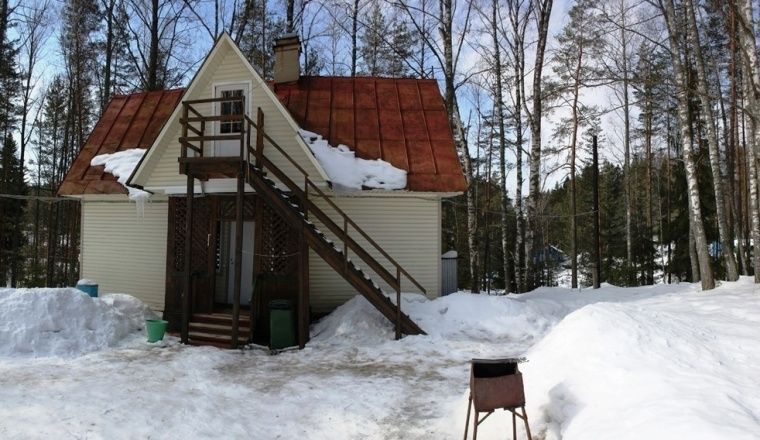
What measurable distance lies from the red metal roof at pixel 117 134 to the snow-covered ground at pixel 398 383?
4892 millimetres

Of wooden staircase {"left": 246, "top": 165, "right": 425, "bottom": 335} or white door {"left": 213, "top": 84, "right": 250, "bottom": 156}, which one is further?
white door {"left": 213, "top": 84, "right": 250, "bottom": 156}

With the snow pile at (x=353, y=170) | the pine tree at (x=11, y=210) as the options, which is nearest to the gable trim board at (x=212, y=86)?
the snow pile at (x=353, y=170)

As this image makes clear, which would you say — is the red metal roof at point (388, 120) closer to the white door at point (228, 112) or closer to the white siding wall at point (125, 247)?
the white door at point (228, 112)

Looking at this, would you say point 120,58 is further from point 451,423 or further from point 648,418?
point 648,418

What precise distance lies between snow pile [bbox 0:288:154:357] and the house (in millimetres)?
1466

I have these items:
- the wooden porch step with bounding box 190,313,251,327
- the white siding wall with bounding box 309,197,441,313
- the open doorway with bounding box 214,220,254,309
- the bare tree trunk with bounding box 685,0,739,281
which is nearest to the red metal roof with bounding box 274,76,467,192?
the white siding wall with bounding box 309,197,441,313

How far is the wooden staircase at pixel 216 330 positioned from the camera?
392 inches

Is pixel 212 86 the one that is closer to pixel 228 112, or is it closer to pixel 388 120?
pixel 228 112

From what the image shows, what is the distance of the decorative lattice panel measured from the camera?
10758mm

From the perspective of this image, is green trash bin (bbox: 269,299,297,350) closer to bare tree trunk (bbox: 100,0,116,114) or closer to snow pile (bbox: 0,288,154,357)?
snow pile (bbox: 0,288,154,357)

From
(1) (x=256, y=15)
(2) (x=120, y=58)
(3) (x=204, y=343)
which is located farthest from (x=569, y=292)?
(2) (x=120, y=58)

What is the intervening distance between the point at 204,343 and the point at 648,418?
877 cm

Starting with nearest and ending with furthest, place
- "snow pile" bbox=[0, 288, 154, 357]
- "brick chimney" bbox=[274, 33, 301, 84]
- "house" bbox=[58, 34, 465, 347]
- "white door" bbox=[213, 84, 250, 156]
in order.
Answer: "snow pile" bbox=[0, 288, 154, 357]
"house" bbox=[58, 34, 465, 347]
"white door" bbox=[213, 84, 250, 156]
"brick chimney" bbox=[274, 33, 301, 84]

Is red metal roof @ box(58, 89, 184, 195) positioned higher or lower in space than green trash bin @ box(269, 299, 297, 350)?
higher
